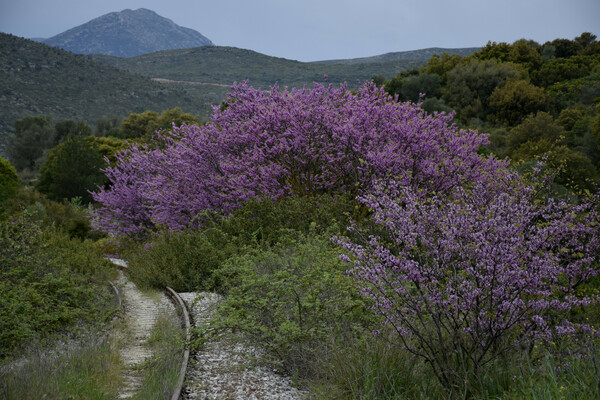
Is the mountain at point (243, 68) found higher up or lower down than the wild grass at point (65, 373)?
higher up

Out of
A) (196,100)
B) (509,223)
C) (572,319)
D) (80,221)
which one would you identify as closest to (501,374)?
(509,223)

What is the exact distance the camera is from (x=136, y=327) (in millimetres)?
9703

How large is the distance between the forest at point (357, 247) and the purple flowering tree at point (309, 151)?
0.08 meters

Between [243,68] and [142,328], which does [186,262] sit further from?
[243,68]

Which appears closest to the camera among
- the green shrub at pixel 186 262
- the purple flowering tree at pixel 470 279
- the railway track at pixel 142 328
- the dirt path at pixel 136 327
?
the purple flowering tree at pixel 470 279

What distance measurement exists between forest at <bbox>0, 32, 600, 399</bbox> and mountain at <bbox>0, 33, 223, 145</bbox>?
44.0m

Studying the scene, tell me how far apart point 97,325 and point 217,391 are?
3972mm

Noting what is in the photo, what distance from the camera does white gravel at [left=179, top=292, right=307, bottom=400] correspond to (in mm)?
6012

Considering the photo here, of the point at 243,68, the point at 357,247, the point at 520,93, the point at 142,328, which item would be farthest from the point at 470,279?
the point at 243,68

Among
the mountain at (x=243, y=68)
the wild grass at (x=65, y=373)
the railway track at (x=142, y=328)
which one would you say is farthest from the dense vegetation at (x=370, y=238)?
the mountain at (x=243, y=68)

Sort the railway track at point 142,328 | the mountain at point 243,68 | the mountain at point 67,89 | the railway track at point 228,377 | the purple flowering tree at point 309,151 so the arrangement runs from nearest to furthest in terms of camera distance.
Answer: the railway track at point 228,377, the railway track at point 142,328, the purple flowering tree at point 309,151, the mountain at point 67,89, the mountain at point 243,68

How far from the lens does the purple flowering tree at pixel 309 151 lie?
14516mm

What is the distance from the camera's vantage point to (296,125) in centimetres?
1532

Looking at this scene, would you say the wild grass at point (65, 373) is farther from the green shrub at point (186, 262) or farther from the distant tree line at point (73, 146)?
the distant tree line at point (73, 146)
